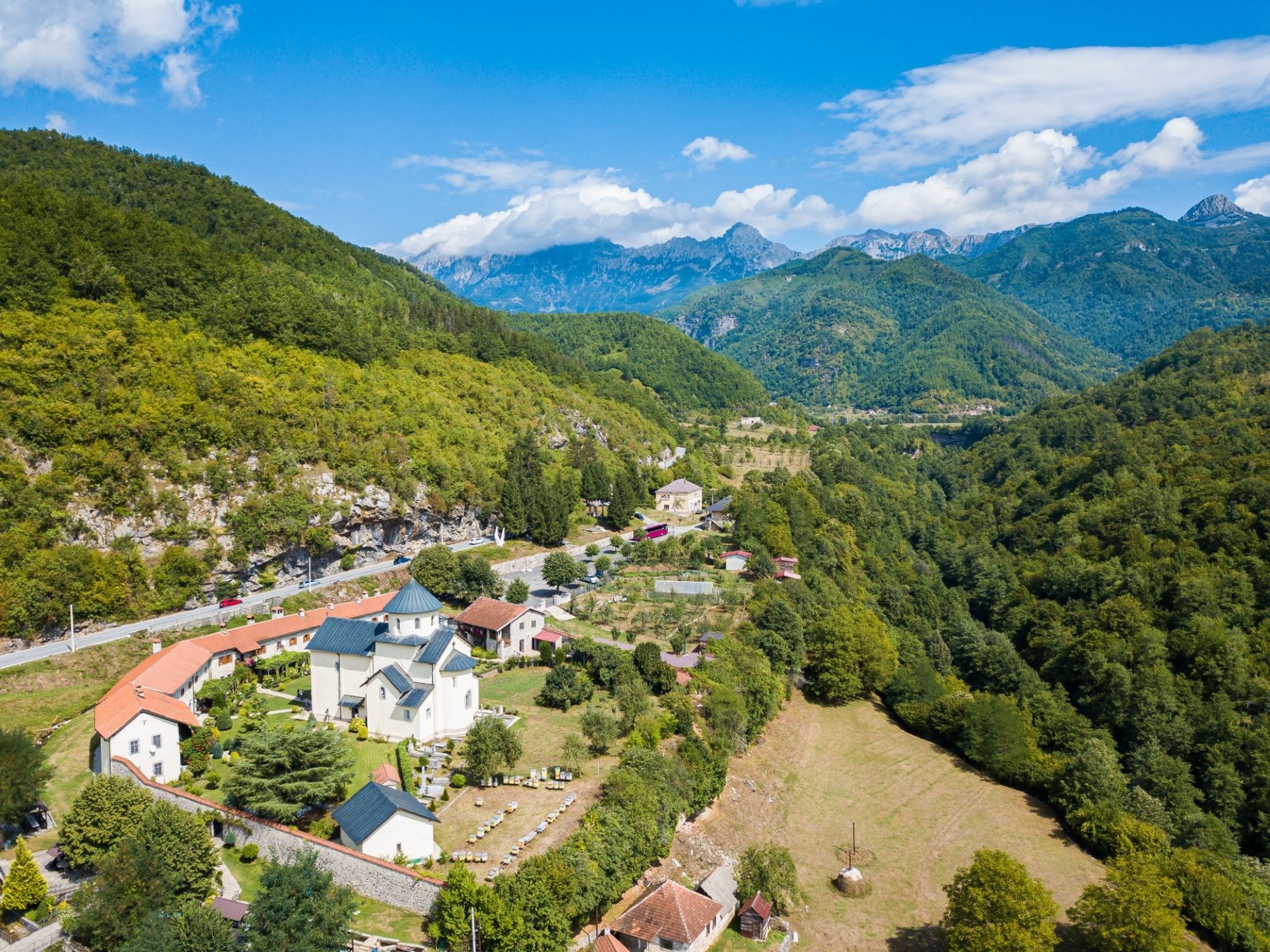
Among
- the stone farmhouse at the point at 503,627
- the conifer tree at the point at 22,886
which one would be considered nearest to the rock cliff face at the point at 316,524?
the stone farmhouse at the point at 503,627

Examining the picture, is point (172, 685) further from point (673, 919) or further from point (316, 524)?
point (673, 919)

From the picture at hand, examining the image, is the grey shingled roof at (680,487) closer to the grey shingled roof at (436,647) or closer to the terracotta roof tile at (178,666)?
the terracotta roof tile at (178,666)

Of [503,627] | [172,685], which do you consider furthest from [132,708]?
[503,627]

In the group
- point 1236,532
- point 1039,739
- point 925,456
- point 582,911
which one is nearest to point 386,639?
point 582,911

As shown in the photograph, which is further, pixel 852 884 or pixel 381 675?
pixel 381 675

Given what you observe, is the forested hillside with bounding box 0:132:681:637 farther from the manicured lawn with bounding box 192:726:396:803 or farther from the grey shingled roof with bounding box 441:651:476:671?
the grey shingled roof with bounding box 441:651:476:671

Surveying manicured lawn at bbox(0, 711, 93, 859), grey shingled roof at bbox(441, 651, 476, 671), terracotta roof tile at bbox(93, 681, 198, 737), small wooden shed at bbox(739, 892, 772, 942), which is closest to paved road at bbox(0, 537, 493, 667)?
manicured lawn at bbox(0, 711, 93, 859)
